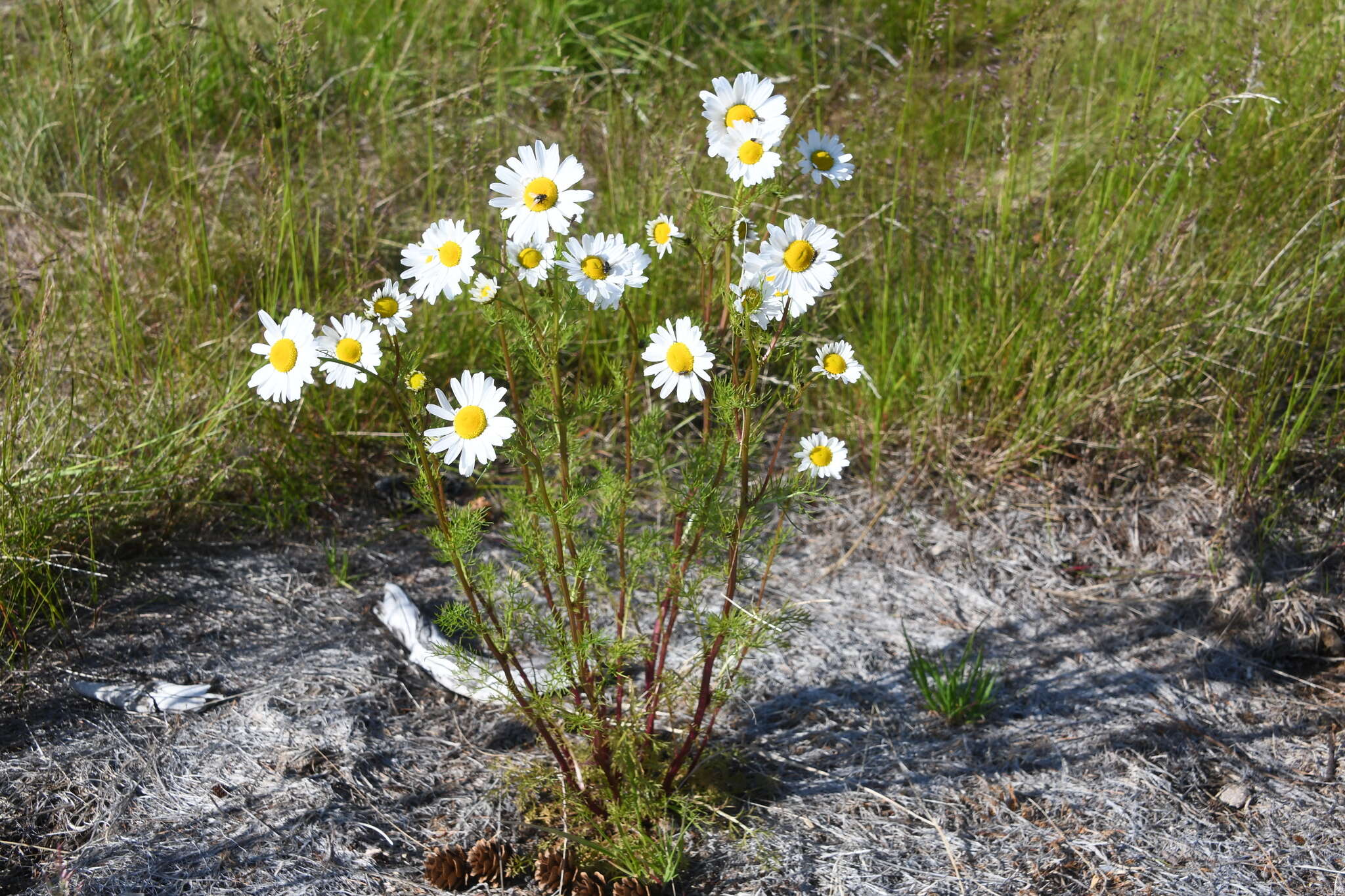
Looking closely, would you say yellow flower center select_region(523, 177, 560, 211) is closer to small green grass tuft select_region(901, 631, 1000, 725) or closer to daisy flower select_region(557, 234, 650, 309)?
daisy flower select_region(557, 234, 650, 309)

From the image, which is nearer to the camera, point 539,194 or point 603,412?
point 539,194

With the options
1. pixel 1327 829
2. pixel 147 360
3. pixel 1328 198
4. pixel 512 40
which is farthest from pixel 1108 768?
pixel 512 40

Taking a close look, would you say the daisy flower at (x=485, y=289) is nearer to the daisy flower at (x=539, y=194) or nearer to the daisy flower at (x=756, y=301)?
the daisy flower at (x=539, y=194)

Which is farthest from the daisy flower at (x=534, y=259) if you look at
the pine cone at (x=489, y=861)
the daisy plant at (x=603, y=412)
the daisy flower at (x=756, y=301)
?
the pine cone at (x=489, y=861)

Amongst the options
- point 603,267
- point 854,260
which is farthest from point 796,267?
point 854,260

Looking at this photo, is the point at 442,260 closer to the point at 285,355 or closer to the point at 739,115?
the point at 285,355
